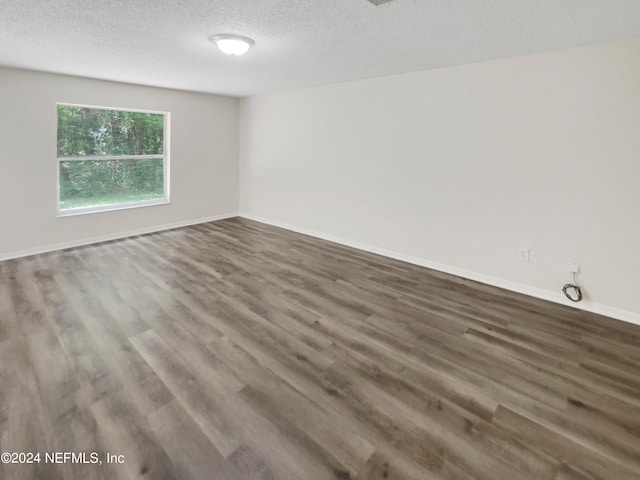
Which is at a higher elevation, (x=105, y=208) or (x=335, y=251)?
(x=105, y=208)

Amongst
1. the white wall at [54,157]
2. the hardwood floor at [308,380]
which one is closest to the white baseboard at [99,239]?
the white wall at [54,157]

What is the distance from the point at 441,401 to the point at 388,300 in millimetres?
1392

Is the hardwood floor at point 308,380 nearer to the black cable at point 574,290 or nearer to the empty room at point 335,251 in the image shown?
the empty room at point 335,251

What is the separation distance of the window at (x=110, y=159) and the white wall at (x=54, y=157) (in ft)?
0.58

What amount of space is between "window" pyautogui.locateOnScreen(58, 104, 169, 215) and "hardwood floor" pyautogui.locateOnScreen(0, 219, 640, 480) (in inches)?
64.7

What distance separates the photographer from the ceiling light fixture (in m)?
2.86

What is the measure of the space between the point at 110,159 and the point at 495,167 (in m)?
5.25

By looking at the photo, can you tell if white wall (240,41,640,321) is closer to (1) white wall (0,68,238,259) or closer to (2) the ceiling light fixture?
(1) white wall (0,68,238,259)

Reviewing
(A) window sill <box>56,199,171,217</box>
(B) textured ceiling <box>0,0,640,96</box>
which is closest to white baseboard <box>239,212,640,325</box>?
(B) textured ceiling <box>0,0,640,96</box>

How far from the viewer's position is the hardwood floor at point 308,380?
157 cm

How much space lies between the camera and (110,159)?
5.12 meters

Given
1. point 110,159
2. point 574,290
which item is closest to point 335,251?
point 574,290

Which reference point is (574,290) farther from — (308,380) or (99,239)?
(99,239)

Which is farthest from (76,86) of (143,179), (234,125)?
(234,125)
